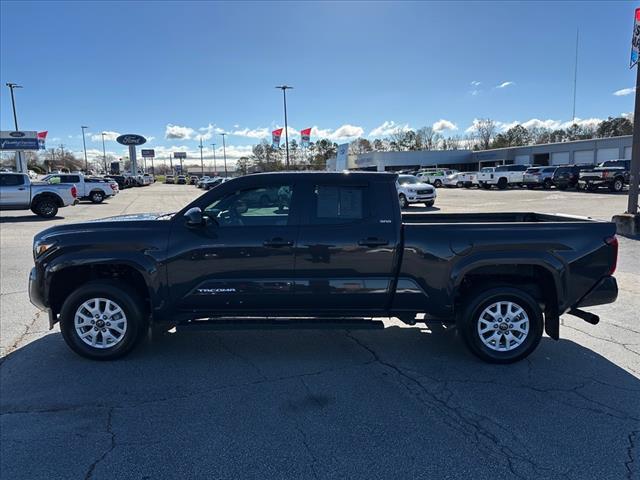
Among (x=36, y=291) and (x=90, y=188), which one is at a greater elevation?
(x=90, y=188)

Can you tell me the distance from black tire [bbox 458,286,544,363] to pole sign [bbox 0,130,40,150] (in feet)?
157

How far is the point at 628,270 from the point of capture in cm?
793

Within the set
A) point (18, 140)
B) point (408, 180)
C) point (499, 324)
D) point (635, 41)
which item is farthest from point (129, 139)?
point (499, 324)

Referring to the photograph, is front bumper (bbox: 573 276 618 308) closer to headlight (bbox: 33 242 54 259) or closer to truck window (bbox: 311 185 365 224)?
truck window (bbox: 311 185 365 224)

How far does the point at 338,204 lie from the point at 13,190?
18166 mm

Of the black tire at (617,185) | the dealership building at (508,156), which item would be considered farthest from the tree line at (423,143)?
the black tire at (617,185)

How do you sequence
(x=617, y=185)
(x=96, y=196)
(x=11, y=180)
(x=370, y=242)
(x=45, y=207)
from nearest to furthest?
(x=370, y=242) → (x=11, y=180) → (x=45, y=207) → (x=617, y=185) → (x=96, y=196)

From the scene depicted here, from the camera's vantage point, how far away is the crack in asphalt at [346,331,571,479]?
2.75 metres

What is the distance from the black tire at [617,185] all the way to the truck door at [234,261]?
28.8m

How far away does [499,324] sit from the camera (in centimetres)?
419

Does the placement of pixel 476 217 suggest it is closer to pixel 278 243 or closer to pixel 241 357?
pixel 278 243

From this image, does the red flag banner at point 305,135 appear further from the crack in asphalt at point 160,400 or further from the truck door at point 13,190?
the crack in asphalt at point 160,400

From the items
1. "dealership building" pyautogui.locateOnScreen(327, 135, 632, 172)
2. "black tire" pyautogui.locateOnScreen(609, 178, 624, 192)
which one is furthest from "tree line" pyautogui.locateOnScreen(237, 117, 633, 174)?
"black tire" pyautogui.locateOnScreen(609, 178, 624, 192)

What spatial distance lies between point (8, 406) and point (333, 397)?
8.44ft
